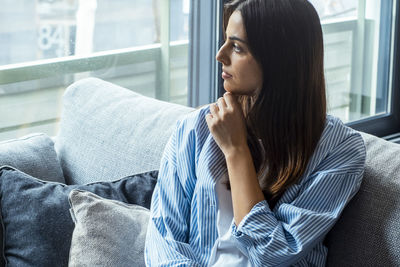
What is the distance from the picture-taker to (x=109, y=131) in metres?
2.07

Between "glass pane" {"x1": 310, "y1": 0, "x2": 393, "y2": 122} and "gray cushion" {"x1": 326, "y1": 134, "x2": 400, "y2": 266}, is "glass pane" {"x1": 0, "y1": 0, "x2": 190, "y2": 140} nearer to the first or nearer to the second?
"glass pane" {"x1": 310, "y1": 0, "x2": 393, "y2": 122}

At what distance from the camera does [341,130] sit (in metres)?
1.56

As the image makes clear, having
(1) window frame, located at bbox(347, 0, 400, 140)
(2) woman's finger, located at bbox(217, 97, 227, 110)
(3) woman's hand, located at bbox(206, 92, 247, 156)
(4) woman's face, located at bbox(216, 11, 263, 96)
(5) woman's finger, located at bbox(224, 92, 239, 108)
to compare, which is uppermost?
(4) woman's face, located at bbox(216, 11, 263, 96)

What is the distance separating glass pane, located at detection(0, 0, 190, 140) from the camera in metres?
2.26

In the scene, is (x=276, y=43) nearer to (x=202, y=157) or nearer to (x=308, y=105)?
(x=308, y=105)

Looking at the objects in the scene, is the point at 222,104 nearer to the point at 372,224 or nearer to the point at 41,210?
the point at 372,224

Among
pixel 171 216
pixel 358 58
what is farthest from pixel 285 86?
pixel 358 58

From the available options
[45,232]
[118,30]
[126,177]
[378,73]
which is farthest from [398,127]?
[45,232]

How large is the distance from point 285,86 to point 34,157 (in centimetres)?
88

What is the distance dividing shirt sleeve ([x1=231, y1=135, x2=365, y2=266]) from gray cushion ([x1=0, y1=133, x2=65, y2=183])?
765 mm

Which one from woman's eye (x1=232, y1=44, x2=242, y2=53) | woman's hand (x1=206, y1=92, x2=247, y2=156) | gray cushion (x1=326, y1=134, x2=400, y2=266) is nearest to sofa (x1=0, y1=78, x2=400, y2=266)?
gray cushion (x1=326, y1=134, x2=400, y2=266)

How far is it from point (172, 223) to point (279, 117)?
0.36 meters

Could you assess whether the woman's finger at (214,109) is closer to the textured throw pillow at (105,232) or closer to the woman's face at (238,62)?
the woman's face at (238,62)

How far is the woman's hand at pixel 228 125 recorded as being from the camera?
1.56 m
